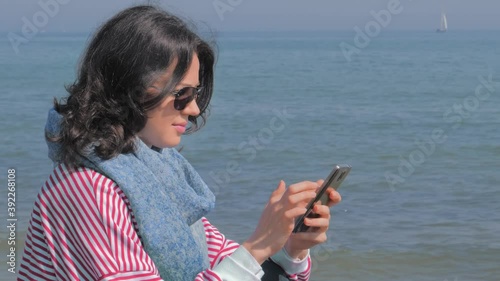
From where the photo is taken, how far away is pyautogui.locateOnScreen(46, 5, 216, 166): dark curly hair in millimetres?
2041

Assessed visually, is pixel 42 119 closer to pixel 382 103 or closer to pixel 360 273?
pixel 382 103

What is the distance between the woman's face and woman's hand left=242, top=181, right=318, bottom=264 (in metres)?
0.27

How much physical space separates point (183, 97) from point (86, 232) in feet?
1.31

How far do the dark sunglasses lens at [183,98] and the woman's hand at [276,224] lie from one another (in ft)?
0.98

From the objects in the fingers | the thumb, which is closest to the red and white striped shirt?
the thumb

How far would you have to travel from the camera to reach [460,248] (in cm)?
737

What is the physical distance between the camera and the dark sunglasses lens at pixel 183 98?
2.14 metres

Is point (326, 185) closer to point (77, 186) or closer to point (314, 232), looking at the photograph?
point (314, 232)

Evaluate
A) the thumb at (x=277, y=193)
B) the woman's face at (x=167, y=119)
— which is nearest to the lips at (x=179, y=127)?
the woman's face at (x=167, y=119)

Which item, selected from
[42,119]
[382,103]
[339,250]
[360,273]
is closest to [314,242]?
[360,273]

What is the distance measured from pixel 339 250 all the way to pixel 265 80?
68.3 feet

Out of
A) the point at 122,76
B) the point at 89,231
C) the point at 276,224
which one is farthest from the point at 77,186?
the point at 276,224

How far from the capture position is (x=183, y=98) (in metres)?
2.15

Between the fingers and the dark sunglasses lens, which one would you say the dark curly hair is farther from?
the fingers
